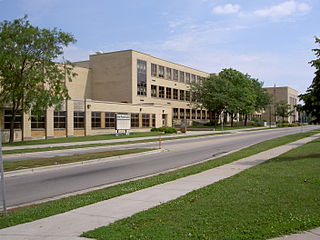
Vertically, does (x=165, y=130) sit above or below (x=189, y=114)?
below

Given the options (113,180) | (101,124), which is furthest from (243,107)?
(113,180)

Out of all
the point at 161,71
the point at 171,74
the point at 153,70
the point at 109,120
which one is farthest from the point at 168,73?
the point at 109,120

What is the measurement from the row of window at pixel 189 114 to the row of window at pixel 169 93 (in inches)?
102

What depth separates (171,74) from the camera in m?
74.5

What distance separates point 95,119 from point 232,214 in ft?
134

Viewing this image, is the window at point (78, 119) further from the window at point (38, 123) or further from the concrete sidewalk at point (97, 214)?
the concrete sidewalk at point (97, 214)

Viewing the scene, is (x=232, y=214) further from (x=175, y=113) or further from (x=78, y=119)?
(x=175, y=113)

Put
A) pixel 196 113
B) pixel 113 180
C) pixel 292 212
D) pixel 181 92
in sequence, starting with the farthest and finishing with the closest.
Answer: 1. pixel 196 113
2. pixel 181 92
3. pixel 113 180
4. pixel 292 212

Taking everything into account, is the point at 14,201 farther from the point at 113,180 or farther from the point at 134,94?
the point at 134,94

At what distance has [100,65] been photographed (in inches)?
2516

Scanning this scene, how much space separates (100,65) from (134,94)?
28.6 ft

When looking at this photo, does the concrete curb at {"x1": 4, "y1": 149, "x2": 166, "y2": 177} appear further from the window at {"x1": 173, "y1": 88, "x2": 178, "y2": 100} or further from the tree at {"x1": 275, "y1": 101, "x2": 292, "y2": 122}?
the tree at {"x1": 275, "y1": 101, "x2": 292, "y2": 122}

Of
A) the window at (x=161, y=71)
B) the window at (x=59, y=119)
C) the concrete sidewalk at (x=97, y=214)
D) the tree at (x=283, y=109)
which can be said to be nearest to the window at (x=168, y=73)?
the window at (x=161, y=71)

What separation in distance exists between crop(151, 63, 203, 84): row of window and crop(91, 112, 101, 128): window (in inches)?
914
